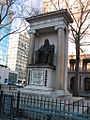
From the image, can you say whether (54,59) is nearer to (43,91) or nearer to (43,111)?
(43,91)

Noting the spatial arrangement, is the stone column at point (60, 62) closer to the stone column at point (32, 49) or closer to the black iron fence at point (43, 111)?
the stone column at point (32, 49)

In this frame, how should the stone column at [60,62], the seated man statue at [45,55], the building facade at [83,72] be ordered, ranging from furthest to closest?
the building facade at [83,72]
the seated man statue at [45,55]
the stone column at [60,62]

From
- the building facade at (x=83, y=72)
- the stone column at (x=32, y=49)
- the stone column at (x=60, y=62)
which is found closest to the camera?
the stone column at (x=60, y=62)

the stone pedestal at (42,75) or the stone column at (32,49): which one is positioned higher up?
the stone column at (32,49)

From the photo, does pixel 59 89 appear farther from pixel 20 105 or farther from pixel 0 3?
pixel 0 3

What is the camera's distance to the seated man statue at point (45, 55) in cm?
1133

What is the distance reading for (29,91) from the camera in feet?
35.4

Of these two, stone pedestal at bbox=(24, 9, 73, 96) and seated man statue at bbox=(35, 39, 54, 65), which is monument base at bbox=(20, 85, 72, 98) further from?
seated man statue at bbox=(35, 39, 54, 65)

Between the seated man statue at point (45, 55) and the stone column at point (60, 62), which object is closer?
the stone column at point (60, 62)

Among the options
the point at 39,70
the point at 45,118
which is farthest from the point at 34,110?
the point at 39,70

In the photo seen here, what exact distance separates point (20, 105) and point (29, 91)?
3.50 metres

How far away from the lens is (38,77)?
10.9m

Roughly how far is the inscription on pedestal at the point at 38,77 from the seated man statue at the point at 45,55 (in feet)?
3.12

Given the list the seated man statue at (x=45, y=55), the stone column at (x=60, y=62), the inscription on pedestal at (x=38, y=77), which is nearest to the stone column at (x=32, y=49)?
the seated man statue at (x=45, y=55)
